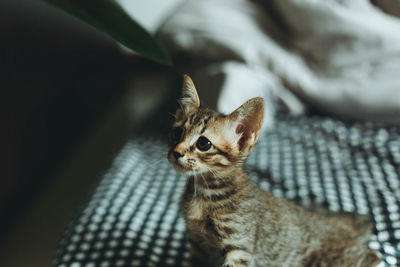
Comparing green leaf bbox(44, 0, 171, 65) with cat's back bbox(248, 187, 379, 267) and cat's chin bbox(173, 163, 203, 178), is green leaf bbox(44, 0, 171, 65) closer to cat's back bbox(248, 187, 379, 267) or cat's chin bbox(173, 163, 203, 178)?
cat's chin bbox(173, 163, 203, 178)

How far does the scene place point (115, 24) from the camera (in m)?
0.47

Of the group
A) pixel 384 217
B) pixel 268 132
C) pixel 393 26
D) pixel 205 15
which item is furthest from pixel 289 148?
pixel 205 15

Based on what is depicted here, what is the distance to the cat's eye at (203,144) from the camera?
59cm

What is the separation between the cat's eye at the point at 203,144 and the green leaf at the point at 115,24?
15cm

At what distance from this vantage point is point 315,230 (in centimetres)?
69

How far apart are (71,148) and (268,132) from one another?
762mm

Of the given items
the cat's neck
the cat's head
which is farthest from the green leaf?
the cat's neck

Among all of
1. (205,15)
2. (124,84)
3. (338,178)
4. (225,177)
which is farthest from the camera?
(124,84)

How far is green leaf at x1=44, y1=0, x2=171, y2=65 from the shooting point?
1.50 feet

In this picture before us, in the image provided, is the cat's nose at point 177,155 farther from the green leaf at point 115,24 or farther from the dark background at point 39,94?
the dark background at point 39,94

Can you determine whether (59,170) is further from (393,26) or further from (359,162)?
(393,26)

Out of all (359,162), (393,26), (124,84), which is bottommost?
(124,84)

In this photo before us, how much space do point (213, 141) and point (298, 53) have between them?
29.7 inches

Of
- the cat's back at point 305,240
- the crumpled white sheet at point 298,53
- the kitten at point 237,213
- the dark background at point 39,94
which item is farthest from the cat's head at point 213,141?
the dark background at point 39,94
